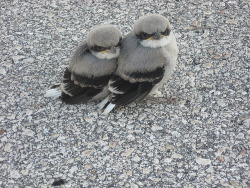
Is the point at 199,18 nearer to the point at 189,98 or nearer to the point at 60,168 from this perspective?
the point at 189,98

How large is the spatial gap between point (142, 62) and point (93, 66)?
553 mm

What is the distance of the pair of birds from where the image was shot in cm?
432

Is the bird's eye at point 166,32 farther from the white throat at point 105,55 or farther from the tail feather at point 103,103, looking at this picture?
the tail feather at point 103,103

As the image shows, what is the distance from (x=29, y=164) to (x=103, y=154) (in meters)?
0.77

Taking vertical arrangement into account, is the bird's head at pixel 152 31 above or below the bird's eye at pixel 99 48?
above

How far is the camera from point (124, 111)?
4590 millimetres

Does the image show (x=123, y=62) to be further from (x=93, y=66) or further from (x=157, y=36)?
(x=157, y=36)

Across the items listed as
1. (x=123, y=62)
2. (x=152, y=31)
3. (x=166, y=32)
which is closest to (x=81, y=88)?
(x=123, y=62)

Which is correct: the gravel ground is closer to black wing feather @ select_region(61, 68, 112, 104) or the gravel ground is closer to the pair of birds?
black wing feather @ select_region(61, 68, 112, 104)

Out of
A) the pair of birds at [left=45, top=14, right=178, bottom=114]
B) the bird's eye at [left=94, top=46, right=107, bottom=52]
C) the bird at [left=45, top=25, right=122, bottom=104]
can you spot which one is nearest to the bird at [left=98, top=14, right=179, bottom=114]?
the pair of birds at [left=45, top=14, right=178, bottom=114]

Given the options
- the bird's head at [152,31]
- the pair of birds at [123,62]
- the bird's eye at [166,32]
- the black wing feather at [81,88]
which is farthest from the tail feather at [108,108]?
the bird's eye at [166,32]

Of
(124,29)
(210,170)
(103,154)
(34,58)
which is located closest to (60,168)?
(103,154)

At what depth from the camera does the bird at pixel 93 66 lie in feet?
14.1

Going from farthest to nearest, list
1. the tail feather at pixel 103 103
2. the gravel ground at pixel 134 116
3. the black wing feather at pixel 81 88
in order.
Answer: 1. the tail feather at pixel 103 103
2. the black wing feather at pixel 81 88
3. the gravel ground at pixel 134 116
